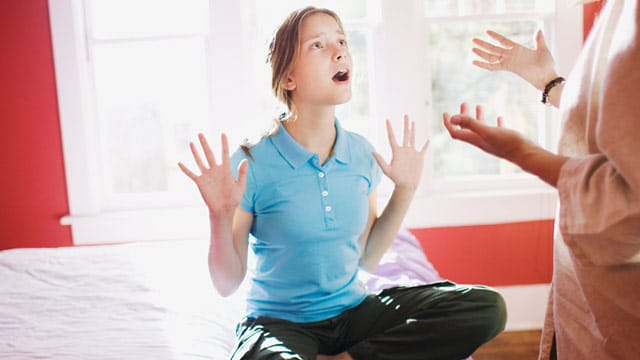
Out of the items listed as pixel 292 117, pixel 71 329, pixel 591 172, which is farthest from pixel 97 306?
pixel 591 172

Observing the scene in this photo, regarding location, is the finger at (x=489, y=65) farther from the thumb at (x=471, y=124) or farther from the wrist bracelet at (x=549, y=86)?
the thumb at (x=471, y=124)

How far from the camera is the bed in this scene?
1.54 m

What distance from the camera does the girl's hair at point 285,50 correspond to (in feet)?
5.58

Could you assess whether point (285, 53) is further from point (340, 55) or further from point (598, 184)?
point (598, 184)

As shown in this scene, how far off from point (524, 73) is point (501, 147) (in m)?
0.53

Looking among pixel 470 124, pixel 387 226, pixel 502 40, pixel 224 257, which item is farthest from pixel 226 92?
pixel 470 124

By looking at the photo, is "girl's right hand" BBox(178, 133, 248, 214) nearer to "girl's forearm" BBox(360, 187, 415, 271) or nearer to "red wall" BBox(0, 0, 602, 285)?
"girl's forearm" BBox(360, 187, 415, 271)

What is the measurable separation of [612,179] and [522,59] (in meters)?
0.72

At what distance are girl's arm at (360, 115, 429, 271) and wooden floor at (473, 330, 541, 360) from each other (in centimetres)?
115

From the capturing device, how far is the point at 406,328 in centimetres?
152

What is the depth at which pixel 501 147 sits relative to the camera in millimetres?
1060

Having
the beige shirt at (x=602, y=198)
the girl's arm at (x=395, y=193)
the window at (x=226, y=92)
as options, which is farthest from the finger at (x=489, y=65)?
the window at (x=226, y=92)

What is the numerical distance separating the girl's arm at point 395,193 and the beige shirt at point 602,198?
65cm

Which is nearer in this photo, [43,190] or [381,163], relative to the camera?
[381,163]
